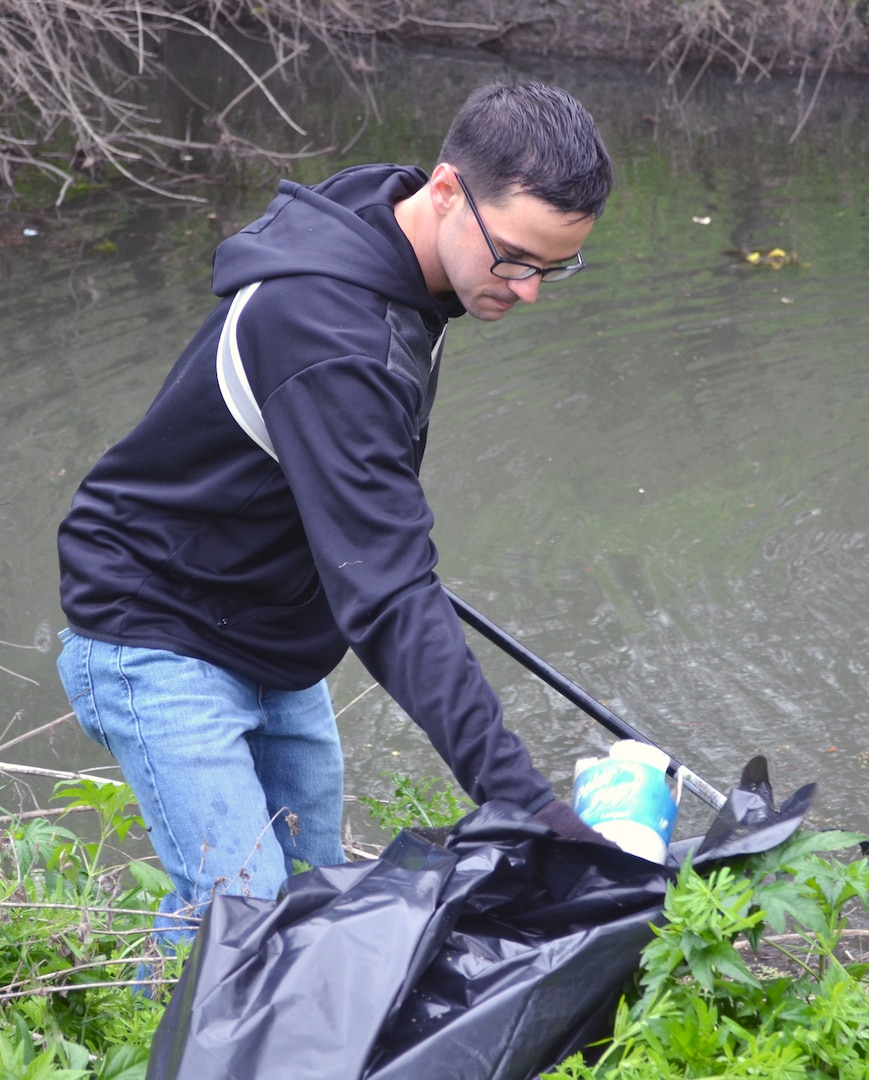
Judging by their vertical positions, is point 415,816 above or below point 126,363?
above

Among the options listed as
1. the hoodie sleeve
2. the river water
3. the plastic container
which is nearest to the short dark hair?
the hoodie sleeve

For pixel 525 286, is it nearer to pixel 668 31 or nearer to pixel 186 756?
pixel 186 756

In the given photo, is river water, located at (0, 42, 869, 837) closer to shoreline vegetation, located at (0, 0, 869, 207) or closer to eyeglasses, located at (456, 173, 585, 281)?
shoreline vegetation, located at (0, 0, 869, 207)

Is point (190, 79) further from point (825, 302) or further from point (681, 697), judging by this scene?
point (681, 697)

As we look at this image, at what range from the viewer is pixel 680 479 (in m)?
6.05

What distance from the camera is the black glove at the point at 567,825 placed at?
71.8 inches

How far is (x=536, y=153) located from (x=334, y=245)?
0.36m

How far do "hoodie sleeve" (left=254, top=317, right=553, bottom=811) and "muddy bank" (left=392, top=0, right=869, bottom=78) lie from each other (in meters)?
11.7

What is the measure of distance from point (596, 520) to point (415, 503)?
3.83 m

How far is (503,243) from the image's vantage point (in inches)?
82.5

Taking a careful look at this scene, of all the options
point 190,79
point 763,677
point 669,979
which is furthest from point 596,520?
point 190,79

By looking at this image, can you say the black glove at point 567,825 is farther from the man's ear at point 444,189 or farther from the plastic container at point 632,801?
the man's ear at point 444,189

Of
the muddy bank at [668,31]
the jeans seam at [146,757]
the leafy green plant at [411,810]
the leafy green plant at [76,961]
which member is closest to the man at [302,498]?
the jeans seam at [146,757]

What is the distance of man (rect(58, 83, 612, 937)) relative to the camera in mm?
1925
